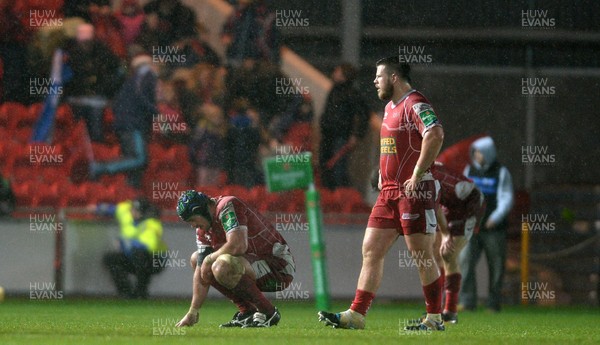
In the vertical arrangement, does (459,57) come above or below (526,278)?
above

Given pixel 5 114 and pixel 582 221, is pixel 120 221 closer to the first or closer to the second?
A: pixel 5 114

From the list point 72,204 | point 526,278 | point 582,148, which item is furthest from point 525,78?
point 72,204

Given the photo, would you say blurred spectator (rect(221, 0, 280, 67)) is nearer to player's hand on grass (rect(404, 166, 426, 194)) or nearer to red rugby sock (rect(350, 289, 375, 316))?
red rugby sock (rect(350, 289, 375, 316))

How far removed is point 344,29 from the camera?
19062 mm

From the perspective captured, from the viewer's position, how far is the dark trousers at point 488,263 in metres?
16.1

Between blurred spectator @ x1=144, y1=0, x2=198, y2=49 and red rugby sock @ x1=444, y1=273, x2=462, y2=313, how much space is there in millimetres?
7074

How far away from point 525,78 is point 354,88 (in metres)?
3.19

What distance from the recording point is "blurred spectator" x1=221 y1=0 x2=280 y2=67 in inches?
731

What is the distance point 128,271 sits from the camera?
16547 millimetres

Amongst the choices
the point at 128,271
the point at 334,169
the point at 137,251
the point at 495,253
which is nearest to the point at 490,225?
the point at 495,253

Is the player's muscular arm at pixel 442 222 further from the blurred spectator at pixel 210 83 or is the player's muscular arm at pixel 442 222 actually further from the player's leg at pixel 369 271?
the blurred spectator at pixel 210 83

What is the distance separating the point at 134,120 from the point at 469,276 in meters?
4.74

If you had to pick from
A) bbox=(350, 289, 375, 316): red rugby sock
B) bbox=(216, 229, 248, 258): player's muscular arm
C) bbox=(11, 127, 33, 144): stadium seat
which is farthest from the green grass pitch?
bbox=(11, 127, 33, 144): stadium seat

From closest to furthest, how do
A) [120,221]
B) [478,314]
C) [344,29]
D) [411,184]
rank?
[411,184] → [478,314] → [120,221] → [344,29]
